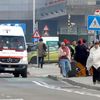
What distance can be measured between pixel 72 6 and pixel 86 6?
2119mm

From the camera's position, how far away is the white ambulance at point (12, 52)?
93.7 ft

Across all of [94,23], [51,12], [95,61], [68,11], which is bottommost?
[95,61]

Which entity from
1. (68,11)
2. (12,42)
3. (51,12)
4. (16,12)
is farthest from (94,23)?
(16,12)

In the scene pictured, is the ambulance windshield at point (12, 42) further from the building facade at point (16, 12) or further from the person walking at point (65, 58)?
the building facade at point (16, 12)

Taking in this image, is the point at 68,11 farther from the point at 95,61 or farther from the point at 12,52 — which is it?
the point at 95,61

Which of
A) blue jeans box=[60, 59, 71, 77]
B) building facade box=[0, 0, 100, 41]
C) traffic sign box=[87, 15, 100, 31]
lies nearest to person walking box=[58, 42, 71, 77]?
blue jeans box=[60, 59, 71, 77]

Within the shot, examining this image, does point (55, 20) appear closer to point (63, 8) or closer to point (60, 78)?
point (63, 8)

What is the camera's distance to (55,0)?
99.3 meters

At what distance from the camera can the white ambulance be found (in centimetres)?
2855

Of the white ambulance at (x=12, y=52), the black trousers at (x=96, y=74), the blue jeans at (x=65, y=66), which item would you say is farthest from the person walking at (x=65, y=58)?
the black trousers at (x=96, y=74)

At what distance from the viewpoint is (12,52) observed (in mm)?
28625

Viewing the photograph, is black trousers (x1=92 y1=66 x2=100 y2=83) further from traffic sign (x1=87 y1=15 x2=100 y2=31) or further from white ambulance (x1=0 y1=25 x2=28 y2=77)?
white ambulance (x1=0 y1=25 x2=28 y2=77)

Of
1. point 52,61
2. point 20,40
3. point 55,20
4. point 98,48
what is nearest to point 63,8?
point 55,20

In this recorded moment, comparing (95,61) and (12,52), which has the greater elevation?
(12,52)
